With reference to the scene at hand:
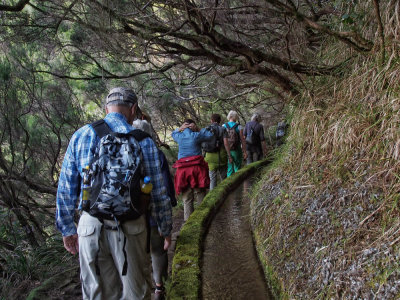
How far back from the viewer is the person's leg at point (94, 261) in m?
2.12

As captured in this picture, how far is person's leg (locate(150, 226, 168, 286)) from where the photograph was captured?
2932mm

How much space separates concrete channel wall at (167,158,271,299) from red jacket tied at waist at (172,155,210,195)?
458 millimetres

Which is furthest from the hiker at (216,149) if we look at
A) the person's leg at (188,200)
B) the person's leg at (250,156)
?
the person's leg at (250,156)

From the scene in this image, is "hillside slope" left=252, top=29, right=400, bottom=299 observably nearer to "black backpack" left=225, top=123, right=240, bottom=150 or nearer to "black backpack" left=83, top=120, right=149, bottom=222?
"black backpack" left=83, top=120, right=149, bottom=222

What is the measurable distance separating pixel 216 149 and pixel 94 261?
4563 millimetres

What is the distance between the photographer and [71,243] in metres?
2.28

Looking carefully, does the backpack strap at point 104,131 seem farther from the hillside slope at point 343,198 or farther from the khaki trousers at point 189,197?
the khaki trousers at point 189,197

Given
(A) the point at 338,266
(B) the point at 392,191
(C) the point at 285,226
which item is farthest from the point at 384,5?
(A) the point at 338,266

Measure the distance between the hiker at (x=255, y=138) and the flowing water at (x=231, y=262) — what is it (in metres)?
3.57

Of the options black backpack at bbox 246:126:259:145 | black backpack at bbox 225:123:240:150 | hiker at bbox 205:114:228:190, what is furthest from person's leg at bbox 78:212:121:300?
black backpack at bbox 246:126:259:145

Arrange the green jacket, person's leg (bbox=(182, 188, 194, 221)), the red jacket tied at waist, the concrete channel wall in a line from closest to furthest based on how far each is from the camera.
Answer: the concrete channel wall
the red jacket tied at waist
person's leg (bbox=(182, 188, 194, 221))
the green jacket

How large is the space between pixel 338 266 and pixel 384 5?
9.99 feet

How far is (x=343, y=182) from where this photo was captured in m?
2.96

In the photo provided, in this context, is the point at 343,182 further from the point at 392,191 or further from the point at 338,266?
the point at 338,266
